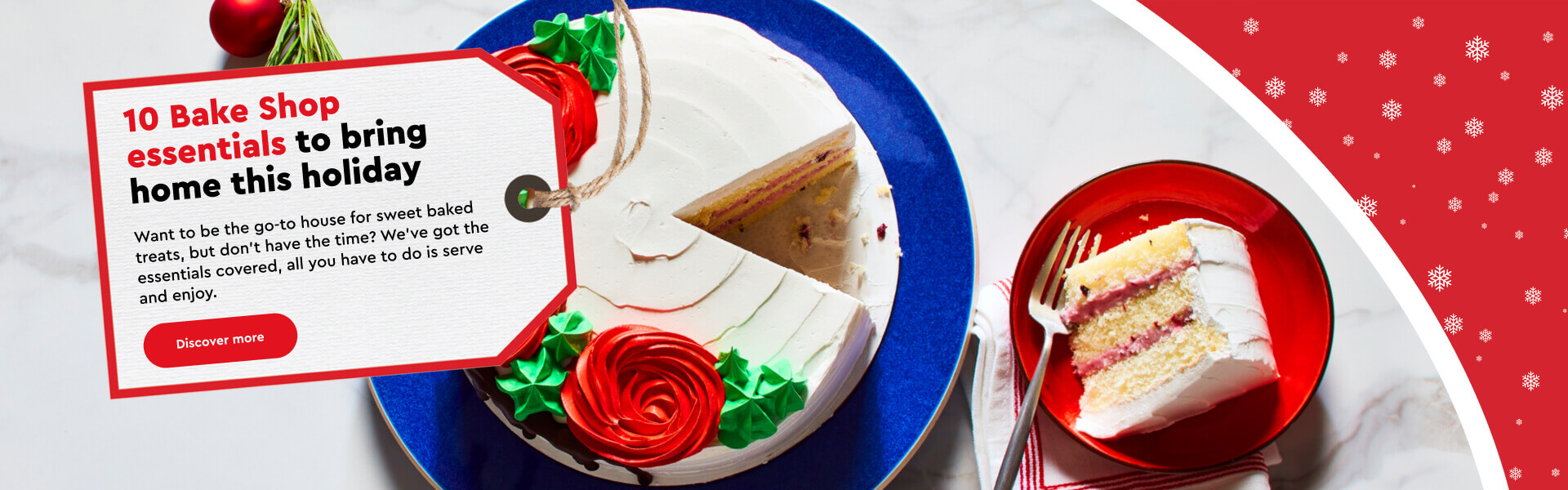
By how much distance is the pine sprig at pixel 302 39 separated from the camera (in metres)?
2.70

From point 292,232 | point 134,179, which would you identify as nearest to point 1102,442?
point 292,232

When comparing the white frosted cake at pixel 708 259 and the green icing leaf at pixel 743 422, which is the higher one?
the white frosted cake at pixel 708 259

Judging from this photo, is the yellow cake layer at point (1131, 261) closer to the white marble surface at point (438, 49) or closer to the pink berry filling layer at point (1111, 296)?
the pink berry filling layer at point (1111, 296)

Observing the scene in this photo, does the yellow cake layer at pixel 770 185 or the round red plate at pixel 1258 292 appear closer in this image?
the yellow cake layer at pixel 770 185

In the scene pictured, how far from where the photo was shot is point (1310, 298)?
2.68 meters

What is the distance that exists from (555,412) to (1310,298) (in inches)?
85.5

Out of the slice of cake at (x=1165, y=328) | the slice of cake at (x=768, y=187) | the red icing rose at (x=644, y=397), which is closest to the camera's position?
the red icing rose at (x=644, y=397)

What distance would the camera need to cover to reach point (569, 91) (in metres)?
2.24

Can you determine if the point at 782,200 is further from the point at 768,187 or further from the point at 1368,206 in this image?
the point at 1368,206

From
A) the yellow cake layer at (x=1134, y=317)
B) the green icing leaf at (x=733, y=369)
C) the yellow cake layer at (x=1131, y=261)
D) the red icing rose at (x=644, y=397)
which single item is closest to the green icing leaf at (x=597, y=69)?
the red icing rose at (x=644, y=397)

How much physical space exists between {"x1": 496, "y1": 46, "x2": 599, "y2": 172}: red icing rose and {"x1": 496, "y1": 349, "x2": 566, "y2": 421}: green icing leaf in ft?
1.59

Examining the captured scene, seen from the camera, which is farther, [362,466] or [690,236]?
[362,466]

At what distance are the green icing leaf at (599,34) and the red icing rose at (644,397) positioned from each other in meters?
0.71

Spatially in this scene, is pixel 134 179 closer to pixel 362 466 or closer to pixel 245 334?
pixel 245 334
